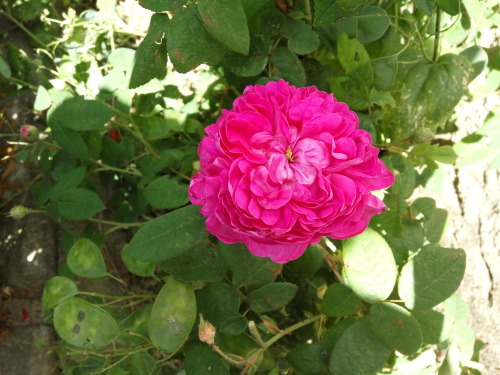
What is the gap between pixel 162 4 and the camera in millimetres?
882

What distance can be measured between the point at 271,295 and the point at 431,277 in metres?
0.32

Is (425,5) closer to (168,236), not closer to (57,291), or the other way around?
(168,236)

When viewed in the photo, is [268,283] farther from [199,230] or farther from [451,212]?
[451,212]

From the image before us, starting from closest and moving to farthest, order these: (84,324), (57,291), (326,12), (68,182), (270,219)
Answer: (270,219)
(326,12)
(84,324)
(57,291)
(68,182)

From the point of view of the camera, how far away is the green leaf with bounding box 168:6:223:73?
0.89m

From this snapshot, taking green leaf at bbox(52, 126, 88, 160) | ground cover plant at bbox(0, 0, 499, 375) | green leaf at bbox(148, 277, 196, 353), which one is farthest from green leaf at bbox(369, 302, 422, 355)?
green leaf at bbox(52, 126, 88, 160)

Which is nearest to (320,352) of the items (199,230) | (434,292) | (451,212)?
(434,292)

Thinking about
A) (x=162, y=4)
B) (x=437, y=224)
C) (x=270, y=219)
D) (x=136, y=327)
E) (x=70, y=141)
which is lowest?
(x=136, y=327)

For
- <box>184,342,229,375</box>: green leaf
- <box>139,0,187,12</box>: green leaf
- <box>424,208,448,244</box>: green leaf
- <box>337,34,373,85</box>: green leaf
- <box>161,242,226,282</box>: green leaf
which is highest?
<box>139,0,187,12</box>: green leaf

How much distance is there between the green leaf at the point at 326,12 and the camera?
33.4 inches

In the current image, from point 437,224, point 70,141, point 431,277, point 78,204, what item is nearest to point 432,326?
point 431,277

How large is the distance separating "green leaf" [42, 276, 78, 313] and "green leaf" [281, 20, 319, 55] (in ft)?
2.20

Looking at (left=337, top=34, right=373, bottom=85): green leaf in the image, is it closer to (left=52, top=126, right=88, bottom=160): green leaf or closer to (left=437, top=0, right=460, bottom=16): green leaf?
(left=437, top=0, right=460, bottom=16): green leaf

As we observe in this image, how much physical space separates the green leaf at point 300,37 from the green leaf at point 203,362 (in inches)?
25.0
